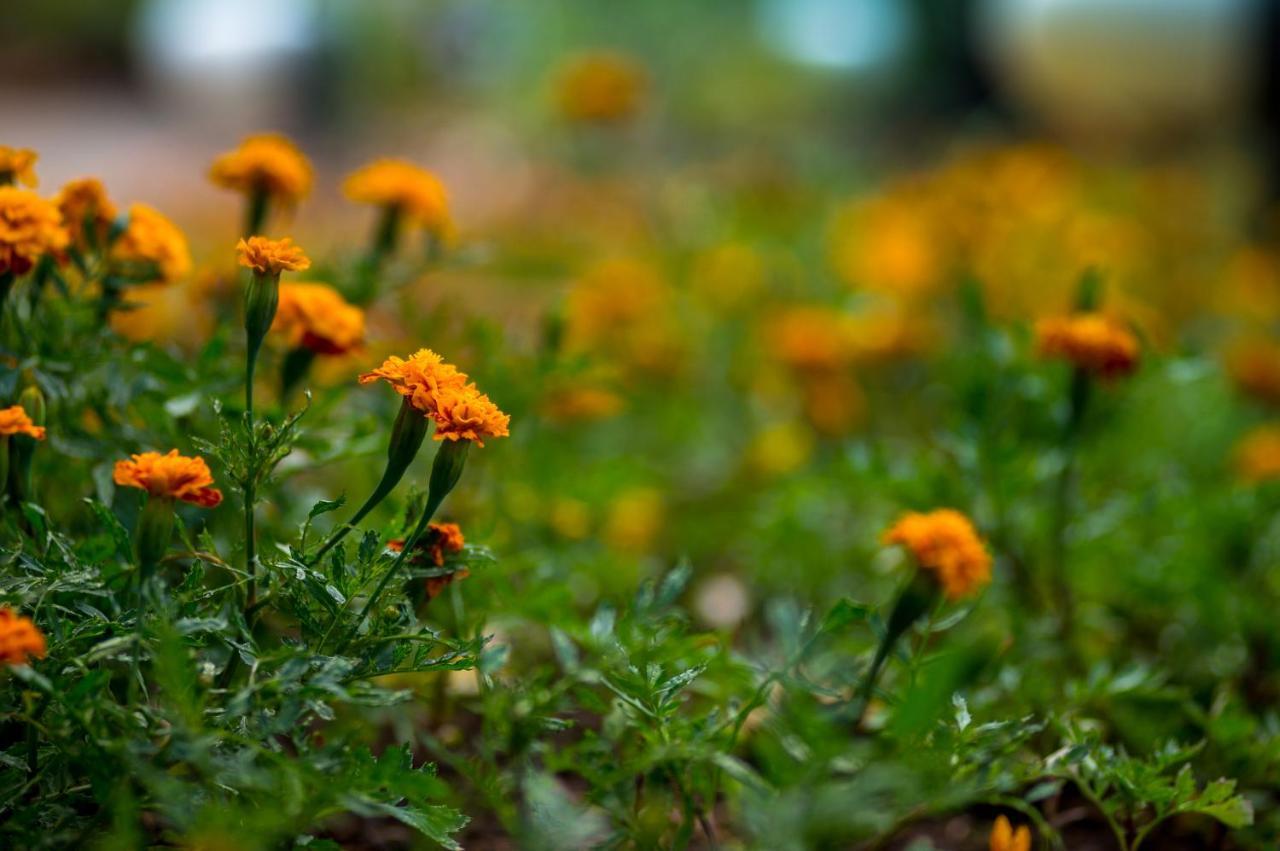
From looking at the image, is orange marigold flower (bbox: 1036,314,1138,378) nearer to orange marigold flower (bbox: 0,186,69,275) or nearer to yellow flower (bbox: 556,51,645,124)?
orange marigold flower (bbox: 0,186,69,275)

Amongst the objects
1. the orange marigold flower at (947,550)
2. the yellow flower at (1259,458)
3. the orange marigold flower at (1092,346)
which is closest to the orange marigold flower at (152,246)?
the orange marigold flower at (947,550)

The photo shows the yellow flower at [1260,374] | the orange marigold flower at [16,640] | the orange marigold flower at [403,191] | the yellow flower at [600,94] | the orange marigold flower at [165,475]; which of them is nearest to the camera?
the orange marigold flower at [16,640]

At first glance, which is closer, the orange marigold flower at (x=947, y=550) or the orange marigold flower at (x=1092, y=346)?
the orange marigold flower at (x=947, y=550)

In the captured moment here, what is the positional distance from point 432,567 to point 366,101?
6449mm

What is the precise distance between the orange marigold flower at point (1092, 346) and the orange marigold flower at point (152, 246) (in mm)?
885

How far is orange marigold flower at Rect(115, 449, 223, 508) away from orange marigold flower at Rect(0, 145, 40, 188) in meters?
0.36

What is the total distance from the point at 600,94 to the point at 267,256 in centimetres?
218

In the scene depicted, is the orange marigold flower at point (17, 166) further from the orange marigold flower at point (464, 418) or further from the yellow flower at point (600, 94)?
the yellow flower at point (600, 94)

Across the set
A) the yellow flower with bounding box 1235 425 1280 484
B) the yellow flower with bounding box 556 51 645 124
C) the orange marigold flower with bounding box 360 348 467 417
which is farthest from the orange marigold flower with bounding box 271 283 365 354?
the yellow flower with bounding box 556 51 645 124

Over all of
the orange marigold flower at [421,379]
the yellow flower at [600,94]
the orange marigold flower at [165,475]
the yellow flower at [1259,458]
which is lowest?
the yellow flower at [1259,458]

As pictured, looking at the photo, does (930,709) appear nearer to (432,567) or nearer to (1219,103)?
(432,567)

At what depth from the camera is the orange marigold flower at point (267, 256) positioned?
3.24 feet

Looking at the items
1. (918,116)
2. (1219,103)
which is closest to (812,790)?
(1219,103)

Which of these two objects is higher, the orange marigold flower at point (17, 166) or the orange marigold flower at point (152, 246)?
the orange marigold flower at point (17, 166)
